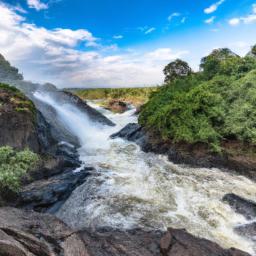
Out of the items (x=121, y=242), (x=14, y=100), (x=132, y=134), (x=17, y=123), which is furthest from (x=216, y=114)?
(x=14, y=100)

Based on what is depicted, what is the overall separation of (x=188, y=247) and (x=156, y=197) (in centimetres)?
447

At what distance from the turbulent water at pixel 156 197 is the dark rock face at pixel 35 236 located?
1992mm

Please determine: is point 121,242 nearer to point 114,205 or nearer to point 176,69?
point 114,205

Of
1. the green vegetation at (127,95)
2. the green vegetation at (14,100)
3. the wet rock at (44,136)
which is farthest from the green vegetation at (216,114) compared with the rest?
the green vegetation at (127,95)

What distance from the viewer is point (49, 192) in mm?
13719

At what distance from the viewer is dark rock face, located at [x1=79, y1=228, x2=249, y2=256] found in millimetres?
9148

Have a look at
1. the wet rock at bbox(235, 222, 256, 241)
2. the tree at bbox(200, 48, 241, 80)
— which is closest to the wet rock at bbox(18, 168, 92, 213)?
the wet rock at bbox(235, 222, 256, 241)

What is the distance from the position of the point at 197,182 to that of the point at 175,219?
4232 millimetres

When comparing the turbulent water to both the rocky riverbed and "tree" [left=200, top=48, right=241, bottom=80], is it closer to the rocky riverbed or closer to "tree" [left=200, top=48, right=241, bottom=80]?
the rocky riverbed

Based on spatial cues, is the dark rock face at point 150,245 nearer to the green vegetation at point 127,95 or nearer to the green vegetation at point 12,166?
the green vegetation at point 12,166

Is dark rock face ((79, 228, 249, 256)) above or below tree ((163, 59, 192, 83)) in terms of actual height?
below

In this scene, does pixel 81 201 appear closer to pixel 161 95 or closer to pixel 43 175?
pixel 43 175

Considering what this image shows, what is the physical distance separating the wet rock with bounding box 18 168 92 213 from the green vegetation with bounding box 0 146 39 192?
168 centimetres

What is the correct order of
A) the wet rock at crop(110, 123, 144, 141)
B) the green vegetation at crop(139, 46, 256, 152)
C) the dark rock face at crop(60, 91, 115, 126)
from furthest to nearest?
1. the dark rock face at crop(60, 91, 115, 126)
2. the wet rock at crop(110, 123, 144, 141)
3. the green vegetation at crop(139, 46, 256, 152)
